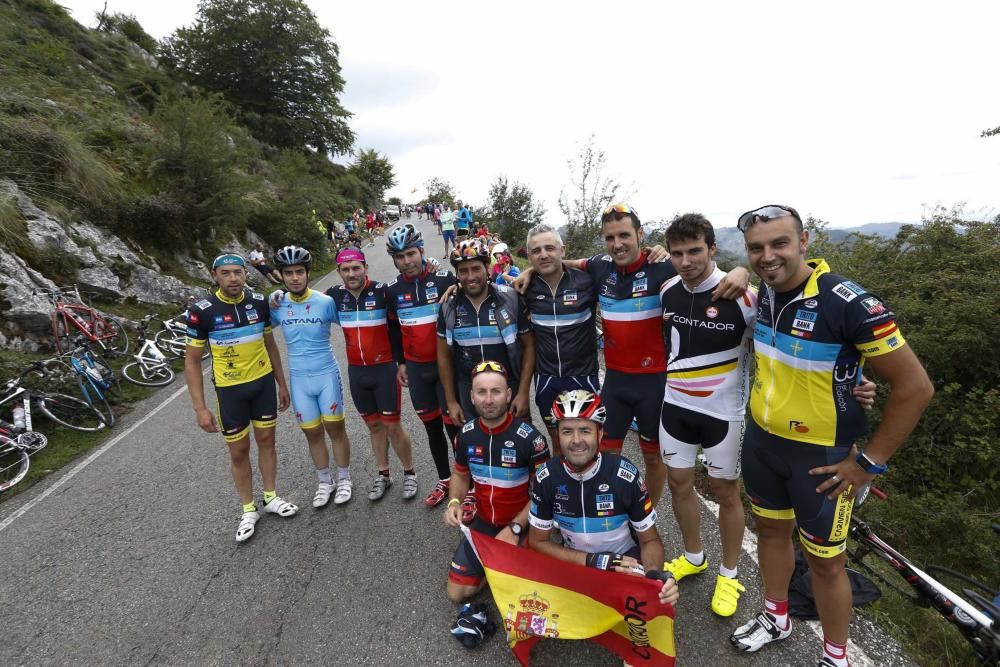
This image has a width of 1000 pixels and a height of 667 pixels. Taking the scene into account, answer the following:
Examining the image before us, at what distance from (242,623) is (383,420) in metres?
1.97

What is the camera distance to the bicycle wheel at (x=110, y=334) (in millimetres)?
9562

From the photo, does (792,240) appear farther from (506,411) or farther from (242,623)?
(242,623)

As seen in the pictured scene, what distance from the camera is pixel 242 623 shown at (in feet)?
10.7

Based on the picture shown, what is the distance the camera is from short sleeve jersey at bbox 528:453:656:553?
8.93ft

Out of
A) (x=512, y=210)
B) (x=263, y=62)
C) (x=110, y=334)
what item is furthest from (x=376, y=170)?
(x=110, y=334)

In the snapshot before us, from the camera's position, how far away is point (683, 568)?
3.31 m

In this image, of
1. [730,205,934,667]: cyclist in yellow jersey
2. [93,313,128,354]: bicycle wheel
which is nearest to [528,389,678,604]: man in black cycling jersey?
[730,205,934,667]: cyclist in yellow jersey

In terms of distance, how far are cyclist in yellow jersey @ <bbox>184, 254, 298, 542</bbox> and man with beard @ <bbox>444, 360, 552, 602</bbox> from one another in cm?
227

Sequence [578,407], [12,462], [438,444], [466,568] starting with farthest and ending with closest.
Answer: [12,462]
[438,444]
[466,568]
[578,407]

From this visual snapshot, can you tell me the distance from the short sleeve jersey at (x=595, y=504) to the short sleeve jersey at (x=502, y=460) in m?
0.31

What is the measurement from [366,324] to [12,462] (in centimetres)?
568

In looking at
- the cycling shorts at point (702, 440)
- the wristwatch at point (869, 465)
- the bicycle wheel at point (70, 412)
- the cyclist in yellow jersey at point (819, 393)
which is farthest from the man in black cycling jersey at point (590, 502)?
the bicycle wheel at point (70, 412)

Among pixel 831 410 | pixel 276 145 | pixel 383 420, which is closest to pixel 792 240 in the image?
pixel 831 410

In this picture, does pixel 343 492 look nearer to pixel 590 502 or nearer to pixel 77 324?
pixel 590 502
